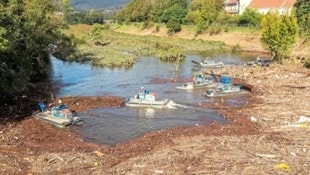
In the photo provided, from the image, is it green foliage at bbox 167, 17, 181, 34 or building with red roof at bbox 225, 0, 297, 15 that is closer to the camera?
green foliage at bbox 167, 17, 181, 34

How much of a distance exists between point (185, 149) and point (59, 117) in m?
10.9

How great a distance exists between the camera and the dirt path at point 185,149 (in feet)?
59.5

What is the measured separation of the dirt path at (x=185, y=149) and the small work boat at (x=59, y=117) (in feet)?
1.93

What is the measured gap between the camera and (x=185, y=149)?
2075 centimetres

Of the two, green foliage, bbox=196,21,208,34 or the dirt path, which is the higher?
green foliage, bbox=196,21,208,34

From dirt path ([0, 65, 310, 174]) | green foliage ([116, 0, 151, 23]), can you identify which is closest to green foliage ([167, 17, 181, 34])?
green foliage ([116, 0, 151, 23])

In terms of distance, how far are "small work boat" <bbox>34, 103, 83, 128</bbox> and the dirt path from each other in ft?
1.93

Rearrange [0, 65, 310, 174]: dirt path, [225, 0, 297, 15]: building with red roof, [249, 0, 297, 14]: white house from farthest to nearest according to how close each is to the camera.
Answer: [249, 0, 297, 14]: white house → [225, 0, 297, 15]: building with red roof → [0, 65, 310, 174]: dirt path

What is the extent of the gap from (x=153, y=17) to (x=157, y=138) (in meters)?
109

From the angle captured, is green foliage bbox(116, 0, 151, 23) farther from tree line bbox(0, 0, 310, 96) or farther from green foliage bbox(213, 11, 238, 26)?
green foliage bbox(213, 11, 238, 26)

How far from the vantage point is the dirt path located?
18.1 meters

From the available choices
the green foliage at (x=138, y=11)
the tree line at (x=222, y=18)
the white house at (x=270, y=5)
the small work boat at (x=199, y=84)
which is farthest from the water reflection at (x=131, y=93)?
the green foliage at (x=138, y=11)

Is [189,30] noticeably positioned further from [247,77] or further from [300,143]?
[300,143]

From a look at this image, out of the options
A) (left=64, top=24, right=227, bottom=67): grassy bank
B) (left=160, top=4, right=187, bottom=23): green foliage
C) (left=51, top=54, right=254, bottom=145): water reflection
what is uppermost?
(left=160, top=4, right=187, bottom=23): green foliage
